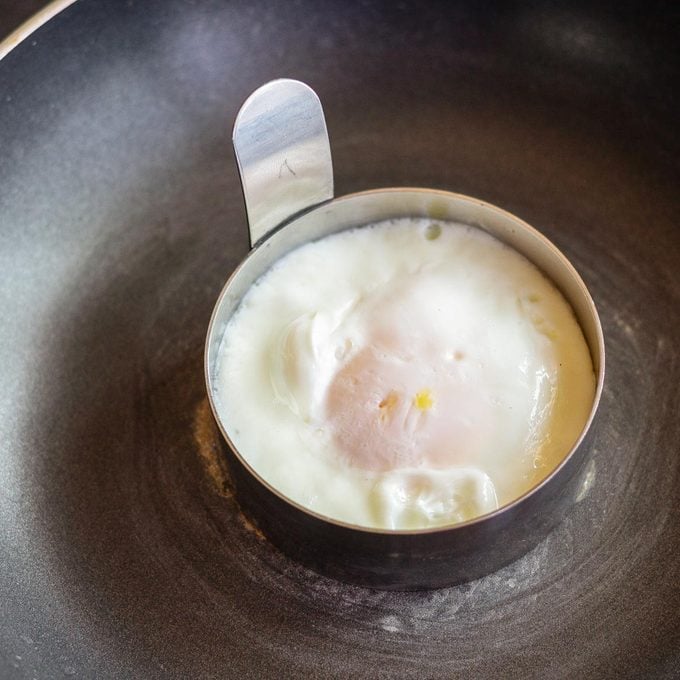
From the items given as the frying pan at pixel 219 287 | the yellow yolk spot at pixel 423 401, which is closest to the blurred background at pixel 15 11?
the frying pan at pixel 219 287

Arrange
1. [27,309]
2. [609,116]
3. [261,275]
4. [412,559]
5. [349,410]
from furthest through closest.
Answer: [609,116]
[27,309]
[261,275]
[349,410]
[412,559]

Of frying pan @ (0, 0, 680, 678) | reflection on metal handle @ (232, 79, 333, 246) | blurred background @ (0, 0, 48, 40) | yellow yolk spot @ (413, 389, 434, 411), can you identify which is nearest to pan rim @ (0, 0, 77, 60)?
frying pan @ (0, 0, 680, 678)

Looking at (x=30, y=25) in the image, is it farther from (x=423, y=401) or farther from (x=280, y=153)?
(x=423, y=401)

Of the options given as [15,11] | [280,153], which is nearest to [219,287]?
[280,153]

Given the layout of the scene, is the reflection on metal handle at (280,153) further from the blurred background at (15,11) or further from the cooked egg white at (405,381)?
the blurred background at (15,11)

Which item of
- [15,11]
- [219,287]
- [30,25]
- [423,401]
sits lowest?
[423,401]

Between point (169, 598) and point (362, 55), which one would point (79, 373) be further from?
point (362, 55)

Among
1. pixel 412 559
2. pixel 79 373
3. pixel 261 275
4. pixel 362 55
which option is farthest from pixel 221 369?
pixel 362 55
